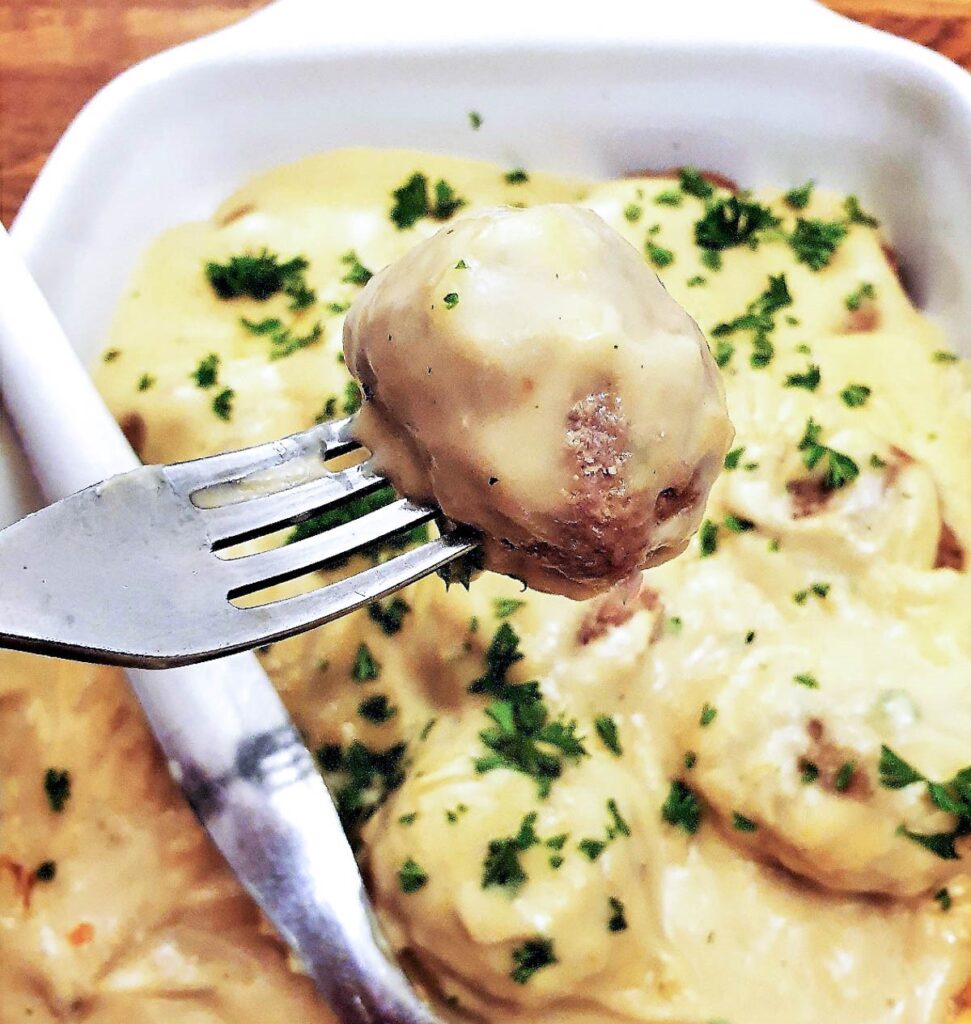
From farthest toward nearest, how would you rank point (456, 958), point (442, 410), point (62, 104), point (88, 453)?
point (62, 104) → point (88, 453) → point (456, 958) → point (442, 410)

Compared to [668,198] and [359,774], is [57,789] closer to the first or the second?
[359,774]

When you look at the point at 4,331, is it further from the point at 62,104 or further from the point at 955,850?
the point at 955,850

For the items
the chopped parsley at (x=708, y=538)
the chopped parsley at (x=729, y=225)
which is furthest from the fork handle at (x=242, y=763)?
the chopped parsley at (x=729, y=225)

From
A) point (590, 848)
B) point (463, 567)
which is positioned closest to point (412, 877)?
point (590, 848)

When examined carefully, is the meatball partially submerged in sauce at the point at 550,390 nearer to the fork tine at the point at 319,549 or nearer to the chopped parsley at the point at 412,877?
the fork tine at the point at 319,549

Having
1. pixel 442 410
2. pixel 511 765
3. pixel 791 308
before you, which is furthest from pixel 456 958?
A: pixel 791 308

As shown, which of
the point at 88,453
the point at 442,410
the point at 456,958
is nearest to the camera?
the point at 442,410
